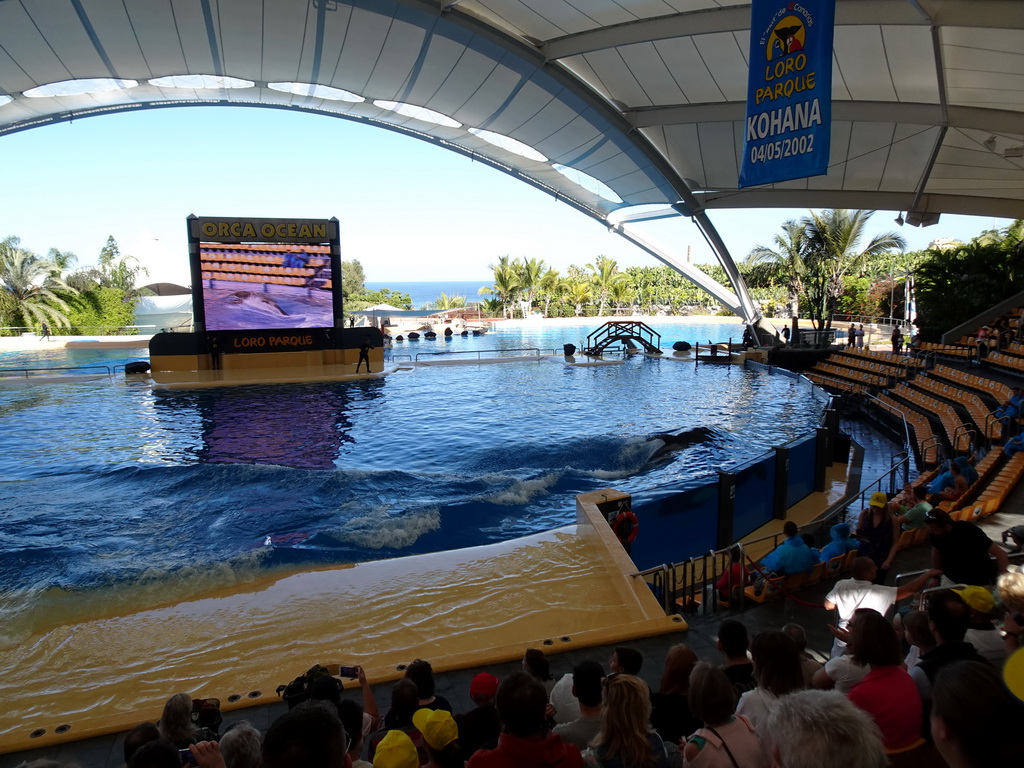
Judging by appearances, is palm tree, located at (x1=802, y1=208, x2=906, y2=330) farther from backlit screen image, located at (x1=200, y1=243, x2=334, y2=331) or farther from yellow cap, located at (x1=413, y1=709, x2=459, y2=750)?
yellow cap, located at (x1=413, y1=709, x2=459, y2=750)

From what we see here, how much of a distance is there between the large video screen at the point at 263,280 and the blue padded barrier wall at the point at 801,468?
16.3 m

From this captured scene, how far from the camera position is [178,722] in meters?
2.54

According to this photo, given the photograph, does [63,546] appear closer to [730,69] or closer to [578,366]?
[730,69]

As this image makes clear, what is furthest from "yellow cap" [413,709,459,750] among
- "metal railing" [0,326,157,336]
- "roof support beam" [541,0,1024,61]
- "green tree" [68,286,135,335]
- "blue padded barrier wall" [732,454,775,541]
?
"green tree" [68,286,135,335]

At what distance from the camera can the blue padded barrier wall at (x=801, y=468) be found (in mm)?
9305

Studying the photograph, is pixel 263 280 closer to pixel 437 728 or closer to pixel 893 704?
pixel 437 728

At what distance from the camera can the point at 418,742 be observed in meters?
2.58

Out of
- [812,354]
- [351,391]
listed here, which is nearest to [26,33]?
[351,391]

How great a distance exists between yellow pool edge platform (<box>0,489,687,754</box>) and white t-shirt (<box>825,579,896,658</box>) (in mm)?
1016

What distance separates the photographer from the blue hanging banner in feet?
24.5

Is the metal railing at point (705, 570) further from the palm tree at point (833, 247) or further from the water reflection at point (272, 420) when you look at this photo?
the palm tree at point (833, 247)

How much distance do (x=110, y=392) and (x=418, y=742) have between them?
18482 millimetres

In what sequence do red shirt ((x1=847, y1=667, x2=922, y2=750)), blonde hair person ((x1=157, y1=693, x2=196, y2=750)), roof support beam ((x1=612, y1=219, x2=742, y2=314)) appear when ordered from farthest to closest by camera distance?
roof support beam ((x1=612, y1=219, x2=742, y2=314)) < blonde hair person ((x1=157, y1=693, x2=196, y2=750)) < red shirt ((x1=847, y1=667, x2=922, y2=750))

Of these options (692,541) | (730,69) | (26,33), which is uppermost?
(26,33)
